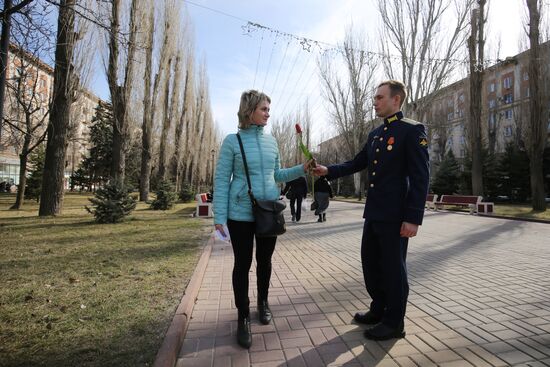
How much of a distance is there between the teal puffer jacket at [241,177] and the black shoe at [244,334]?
0.87m

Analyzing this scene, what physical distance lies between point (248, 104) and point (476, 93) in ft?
68.3

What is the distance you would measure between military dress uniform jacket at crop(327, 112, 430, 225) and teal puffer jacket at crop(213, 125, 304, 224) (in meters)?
0.87

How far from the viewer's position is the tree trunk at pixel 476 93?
19938mm

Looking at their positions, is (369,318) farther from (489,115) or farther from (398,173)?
(489,115)

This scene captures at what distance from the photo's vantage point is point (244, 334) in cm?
298

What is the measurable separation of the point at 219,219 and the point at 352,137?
33.2 m

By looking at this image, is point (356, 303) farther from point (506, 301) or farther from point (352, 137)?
point (352, 137)

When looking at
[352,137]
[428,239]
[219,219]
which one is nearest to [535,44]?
[428,239]

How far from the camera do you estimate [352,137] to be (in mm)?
34781

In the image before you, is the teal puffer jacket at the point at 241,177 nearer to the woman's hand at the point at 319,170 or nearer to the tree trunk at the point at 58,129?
the woman's hand at the point at 319,170

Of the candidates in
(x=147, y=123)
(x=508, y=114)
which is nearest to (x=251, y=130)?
(x=147, y=123)

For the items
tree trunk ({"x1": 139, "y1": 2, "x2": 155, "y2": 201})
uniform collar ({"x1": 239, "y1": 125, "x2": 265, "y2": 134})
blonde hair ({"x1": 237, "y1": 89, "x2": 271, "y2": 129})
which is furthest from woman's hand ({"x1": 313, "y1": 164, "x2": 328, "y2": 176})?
tree trunk ({"x1": 139, "y1": 2, "x2": 155, "y2": 201})

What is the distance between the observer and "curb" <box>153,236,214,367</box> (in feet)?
8.52

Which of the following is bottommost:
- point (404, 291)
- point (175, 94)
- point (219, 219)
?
point (404, 291)
